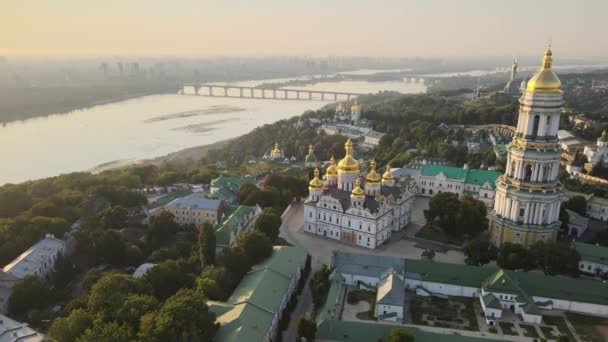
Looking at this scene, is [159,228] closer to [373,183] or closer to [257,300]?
[257,300]

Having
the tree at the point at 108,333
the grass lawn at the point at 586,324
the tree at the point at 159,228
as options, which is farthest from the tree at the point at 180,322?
the grass lawn at the point at 586,324

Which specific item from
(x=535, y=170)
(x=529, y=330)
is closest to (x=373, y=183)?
(x=535, y=170)

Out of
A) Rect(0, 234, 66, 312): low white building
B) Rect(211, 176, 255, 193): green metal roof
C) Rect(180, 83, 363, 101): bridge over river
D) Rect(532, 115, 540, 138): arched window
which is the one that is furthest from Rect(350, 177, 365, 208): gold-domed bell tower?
Rect(180, 83, 363, 101): bridge over river

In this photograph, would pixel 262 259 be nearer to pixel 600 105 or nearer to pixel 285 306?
pixel 285 306

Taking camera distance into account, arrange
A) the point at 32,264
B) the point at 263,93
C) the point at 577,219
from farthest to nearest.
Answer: the point at 263,93
the point at 577,219
the point at 32,264

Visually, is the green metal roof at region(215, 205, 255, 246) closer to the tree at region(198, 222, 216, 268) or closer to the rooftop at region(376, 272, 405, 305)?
the tree at region(198, 222, 216, 268)

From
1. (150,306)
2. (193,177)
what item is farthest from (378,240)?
(193,177)
